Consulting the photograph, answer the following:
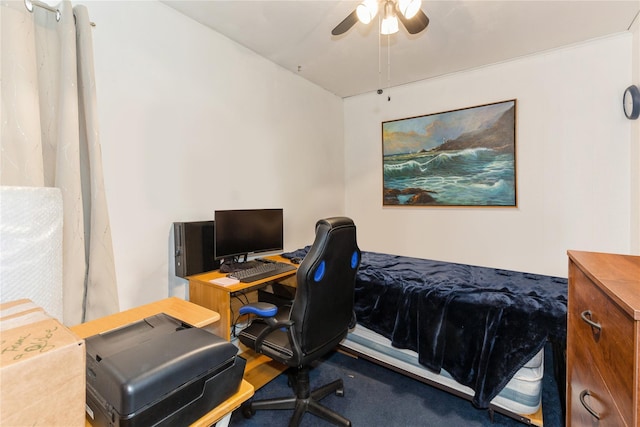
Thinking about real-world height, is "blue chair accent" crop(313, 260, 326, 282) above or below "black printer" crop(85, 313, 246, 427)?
above

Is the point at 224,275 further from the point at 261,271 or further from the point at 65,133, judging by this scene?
the point at 65,133

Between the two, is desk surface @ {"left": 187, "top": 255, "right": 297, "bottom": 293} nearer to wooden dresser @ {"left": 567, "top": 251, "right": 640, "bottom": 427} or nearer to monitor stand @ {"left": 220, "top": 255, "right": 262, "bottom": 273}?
monitor stand @ {"left": 220, "top": 255, "right": 262, "bottom": 273}

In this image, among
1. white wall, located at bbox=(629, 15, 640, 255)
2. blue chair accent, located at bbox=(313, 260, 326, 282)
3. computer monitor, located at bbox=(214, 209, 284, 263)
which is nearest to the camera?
blue chair accent, located at bbox=(313, 260, 326, 282)

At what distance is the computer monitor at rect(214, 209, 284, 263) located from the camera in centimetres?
212

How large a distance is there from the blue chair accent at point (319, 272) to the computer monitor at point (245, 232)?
94 cm

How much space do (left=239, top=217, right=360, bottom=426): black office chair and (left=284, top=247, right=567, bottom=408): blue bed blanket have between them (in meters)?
0.38

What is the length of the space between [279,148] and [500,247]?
8.03 ft

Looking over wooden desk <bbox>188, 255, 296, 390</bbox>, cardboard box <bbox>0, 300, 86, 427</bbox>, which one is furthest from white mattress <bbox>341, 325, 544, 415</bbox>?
cardboard box <bbox>0, 300, 86, 427</bbox>

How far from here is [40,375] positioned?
1.55ft

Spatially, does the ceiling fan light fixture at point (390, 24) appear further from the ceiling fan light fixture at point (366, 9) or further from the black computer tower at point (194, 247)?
the black computer tower at point (194, 247)

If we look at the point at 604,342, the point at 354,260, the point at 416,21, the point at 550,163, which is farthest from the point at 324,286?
the point at 550,163

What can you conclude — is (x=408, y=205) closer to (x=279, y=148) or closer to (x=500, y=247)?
(x=500, y=247)

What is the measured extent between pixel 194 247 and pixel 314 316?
108cm

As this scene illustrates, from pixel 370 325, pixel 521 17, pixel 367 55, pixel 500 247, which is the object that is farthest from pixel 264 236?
pixel 521 17
